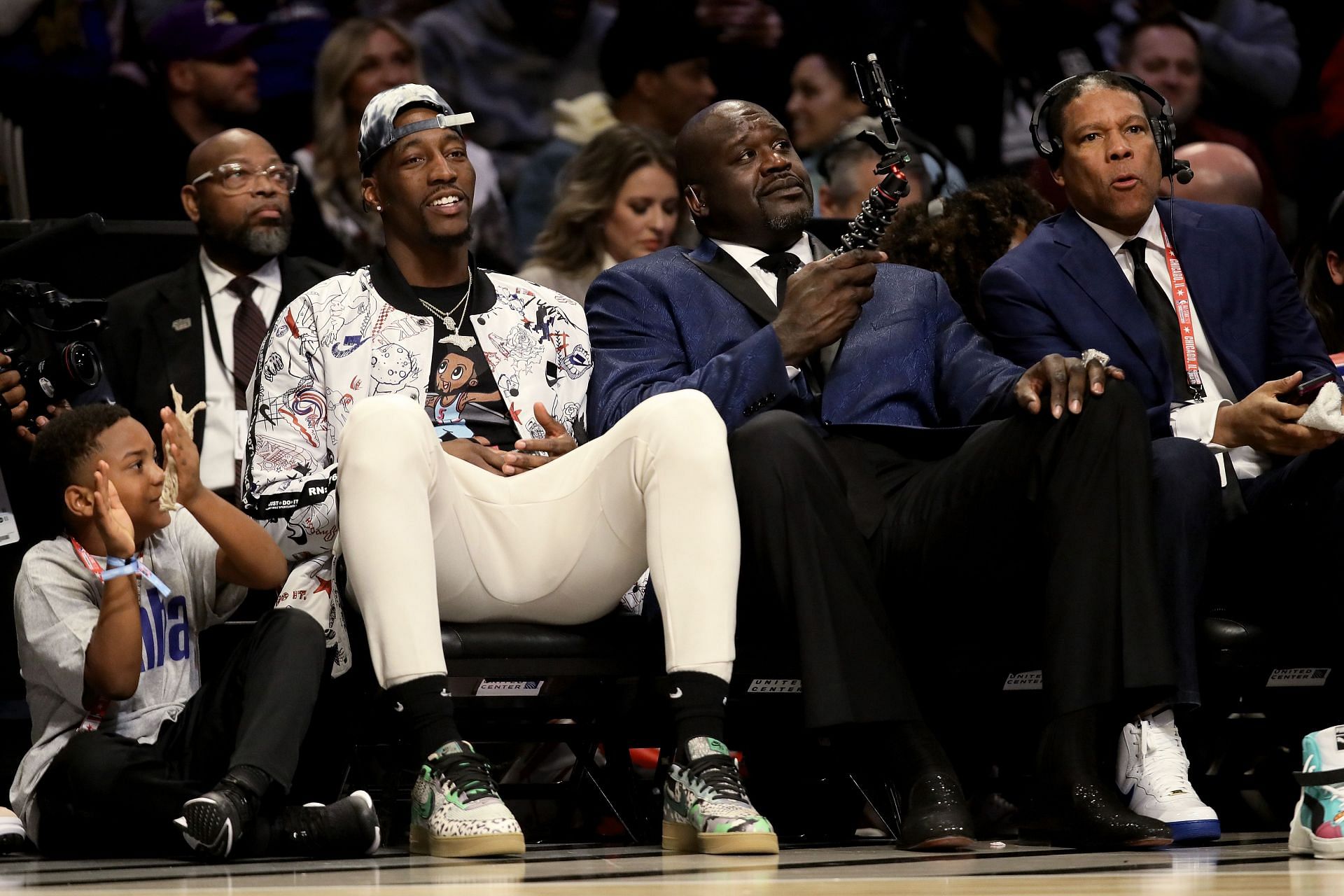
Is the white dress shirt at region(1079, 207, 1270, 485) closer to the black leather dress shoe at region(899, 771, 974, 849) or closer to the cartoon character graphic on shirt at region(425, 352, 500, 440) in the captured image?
the black leather dress shoe at region(899, 771, 974, 849)

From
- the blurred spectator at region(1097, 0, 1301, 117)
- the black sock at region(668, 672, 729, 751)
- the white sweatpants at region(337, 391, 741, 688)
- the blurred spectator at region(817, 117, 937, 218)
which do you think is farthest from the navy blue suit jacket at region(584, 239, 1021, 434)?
the blurred spectator at region(1097, 0, 1301, 117)

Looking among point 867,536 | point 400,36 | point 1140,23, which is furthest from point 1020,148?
point 867,536

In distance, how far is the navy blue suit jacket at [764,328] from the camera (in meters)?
2.91

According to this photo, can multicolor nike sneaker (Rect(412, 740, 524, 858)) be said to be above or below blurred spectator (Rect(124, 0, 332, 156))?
below

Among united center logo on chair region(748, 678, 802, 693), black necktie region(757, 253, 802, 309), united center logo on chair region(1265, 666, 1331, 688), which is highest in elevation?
black necktie region(757, 253, 802, 309)

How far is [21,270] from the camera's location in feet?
11.2

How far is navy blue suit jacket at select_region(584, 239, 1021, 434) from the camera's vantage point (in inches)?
115

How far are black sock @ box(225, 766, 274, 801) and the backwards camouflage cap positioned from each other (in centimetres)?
119

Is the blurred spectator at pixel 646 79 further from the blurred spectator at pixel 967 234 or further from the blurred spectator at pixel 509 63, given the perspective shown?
the blurred spectator at pixel 967 234

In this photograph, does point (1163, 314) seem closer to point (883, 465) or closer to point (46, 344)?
point (883, 465)

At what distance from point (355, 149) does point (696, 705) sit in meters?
2.91

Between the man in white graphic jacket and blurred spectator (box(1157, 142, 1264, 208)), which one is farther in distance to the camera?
blurred spectator (box(1157, 142, 1264, 208))

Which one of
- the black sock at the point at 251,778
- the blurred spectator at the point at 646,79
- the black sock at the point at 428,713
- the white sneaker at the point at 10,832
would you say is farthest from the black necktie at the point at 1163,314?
the blurred spectator at the point at 646,79

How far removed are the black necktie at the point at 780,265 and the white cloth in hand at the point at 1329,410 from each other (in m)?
0.94
